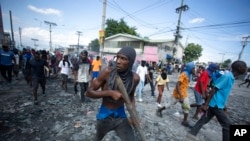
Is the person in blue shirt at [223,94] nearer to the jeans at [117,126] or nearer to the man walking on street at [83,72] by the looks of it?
the jeans at [117,126]

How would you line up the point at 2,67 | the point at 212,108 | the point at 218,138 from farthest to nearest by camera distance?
the point at 2,67, the point at 218,138, the point at 212,108

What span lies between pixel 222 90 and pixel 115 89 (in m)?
2.36

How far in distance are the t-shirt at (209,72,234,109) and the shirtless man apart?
192 cm

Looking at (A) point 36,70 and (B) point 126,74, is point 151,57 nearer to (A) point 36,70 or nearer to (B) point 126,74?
(A) point 36,70

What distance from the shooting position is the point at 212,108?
281cm

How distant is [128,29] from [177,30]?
70.0 feet

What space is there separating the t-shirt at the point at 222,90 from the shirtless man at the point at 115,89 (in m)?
1.92

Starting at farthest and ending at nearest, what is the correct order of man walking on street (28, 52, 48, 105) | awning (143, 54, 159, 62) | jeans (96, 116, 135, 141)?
awning (143, 54, 159, 62) < man walking on street (28, 52, 48, 105) < jeans (96, 116, 135, 141)

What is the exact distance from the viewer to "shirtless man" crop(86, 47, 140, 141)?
1.62 metres

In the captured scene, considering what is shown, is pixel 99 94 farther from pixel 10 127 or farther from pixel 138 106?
pixel 138 106

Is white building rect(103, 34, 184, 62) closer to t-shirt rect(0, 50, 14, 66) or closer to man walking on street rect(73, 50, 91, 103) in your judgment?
man walking on street rect(73, 50, 91, 103)

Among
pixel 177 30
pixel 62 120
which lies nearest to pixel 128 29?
pixel 177 30

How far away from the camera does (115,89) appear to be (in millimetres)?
1659

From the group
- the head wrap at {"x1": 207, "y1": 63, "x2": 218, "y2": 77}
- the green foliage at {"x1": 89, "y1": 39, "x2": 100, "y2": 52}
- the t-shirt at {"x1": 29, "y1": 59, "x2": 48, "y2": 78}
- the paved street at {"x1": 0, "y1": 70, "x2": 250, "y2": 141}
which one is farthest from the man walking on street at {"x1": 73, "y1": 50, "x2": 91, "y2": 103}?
the green foliage at {"x1": 89, "y1": 39, "x2": 100, "y2": 52}
